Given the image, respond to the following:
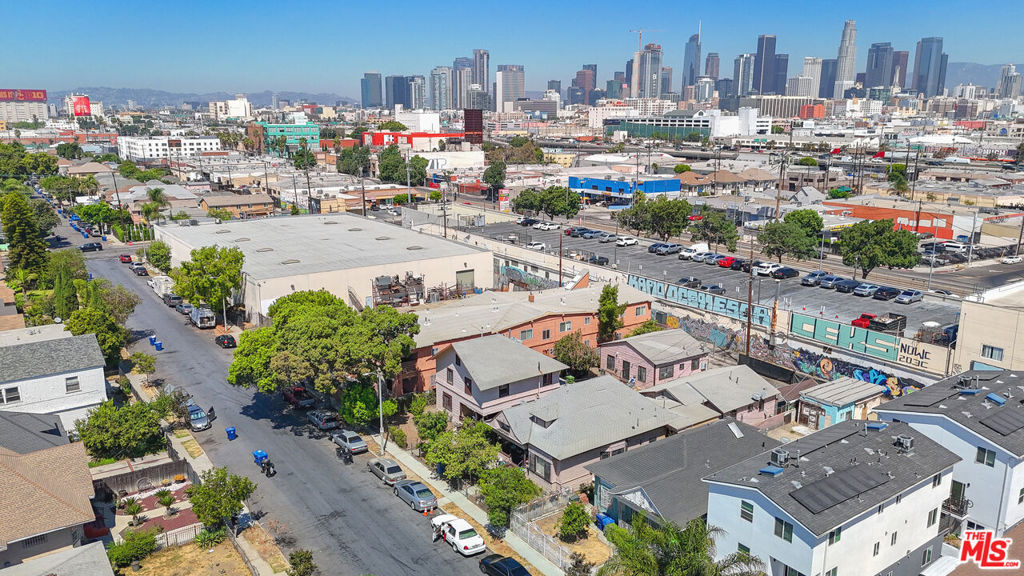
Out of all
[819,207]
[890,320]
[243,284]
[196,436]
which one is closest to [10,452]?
[196,436]

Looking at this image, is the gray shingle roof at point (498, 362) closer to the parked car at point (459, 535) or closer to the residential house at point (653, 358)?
the residential house at point (653, 358)

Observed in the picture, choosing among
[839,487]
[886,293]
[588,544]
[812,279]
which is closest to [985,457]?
[839,487]

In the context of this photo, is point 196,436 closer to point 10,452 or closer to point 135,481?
point 135,481

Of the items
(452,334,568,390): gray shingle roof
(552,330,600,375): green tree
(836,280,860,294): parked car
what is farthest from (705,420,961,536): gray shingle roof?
(836,280,860,294): parked car

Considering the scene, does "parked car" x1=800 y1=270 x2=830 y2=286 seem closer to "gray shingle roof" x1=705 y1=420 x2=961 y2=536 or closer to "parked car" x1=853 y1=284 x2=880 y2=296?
"parked car" x1=853 y1=284 x2=880 y2=296

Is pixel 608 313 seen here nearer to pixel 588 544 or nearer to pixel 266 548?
pixel 588 544
